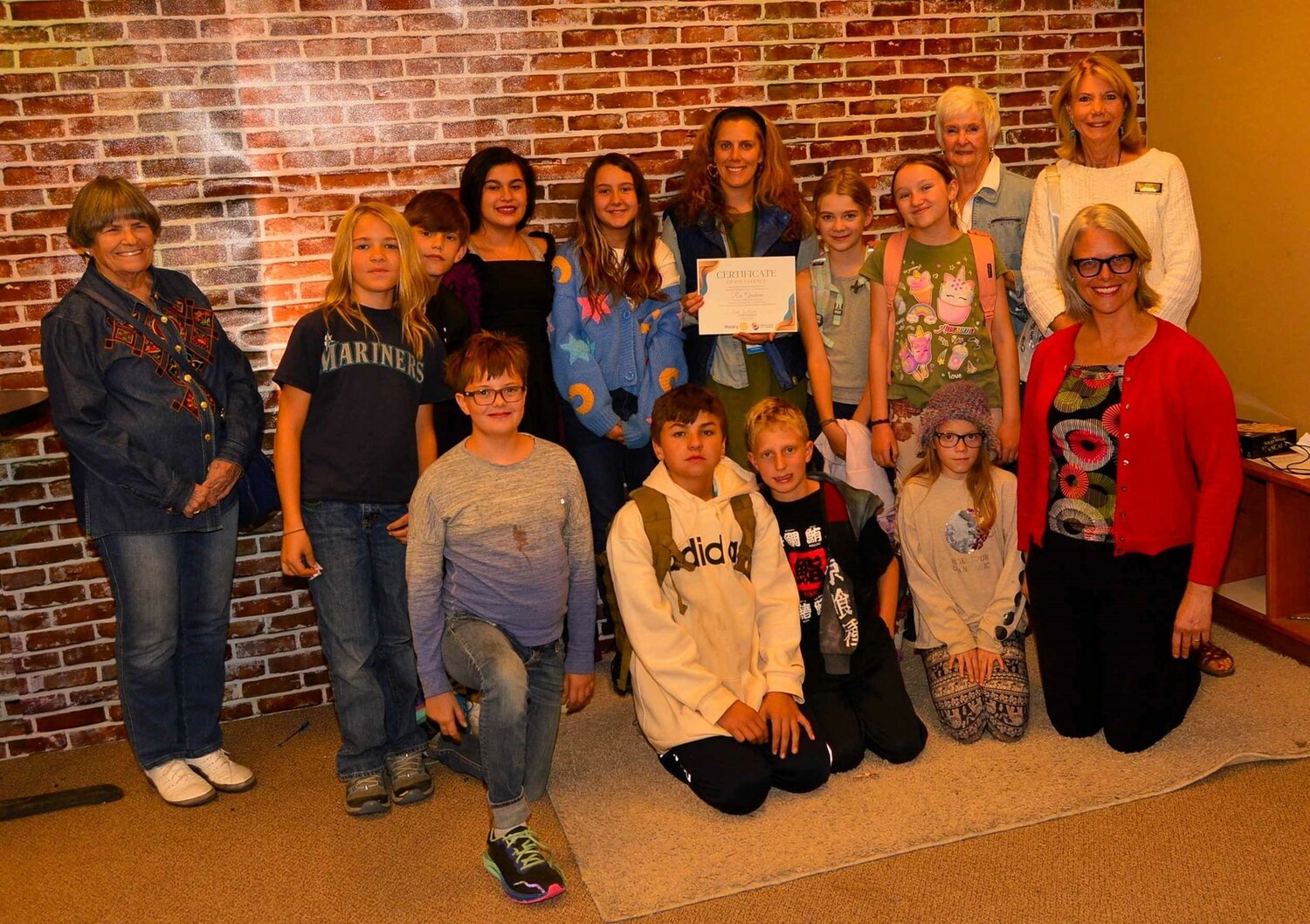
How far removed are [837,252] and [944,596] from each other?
1.28 meters

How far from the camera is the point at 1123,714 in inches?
140

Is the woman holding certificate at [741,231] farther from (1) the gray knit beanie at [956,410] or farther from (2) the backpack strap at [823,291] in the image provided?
(1) the gray knit beanie at [956,410]

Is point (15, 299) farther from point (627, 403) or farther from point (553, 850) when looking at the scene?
point (553, 850)

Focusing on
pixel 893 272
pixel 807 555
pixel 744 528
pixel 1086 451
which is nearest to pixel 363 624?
pixel 744 528

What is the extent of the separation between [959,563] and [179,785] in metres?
2.56

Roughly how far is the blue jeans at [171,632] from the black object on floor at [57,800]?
20cm

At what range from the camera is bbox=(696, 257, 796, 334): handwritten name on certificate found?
161 inches

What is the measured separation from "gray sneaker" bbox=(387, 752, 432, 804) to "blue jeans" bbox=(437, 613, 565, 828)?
14 centimetres

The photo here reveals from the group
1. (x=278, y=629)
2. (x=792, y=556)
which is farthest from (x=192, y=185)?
(x=792, y=556)

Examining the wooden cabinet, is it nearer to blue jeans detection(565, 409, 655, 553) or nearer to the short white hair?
the short white hair

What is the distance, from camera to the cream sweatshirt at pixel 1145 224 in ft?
13.4

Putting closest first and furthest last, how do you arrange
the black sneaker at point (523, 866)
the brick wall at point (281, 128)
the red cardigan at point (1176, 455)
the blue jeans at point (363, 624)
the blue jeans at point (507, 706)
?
1. the black sneaker at point (523, 866)
2. the blue jeans at point (507, 706)
3. the red cardigan at point (1176, 455)
4. the blue jeans at point (363, 624)
5. the brick wall at point (281, 128)

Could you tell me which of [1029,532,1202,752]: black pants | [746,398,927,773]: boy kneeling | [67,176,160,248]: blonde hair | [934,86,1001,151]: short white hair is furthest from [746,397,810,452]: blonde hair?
[67,176,160,248]: blonde hair

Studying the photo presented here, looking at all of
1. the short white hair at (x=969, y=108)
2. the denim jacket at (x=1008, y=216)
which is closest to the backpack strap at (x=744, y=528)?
the denim jacket at (x=1008, y=216)
